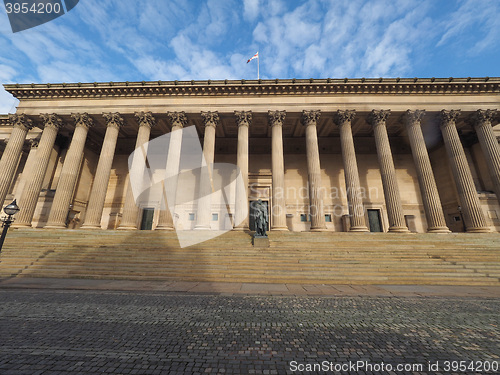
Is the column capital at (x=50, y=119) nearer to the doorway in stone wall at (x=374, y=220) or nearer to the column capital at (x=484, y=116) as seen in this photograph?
the doorway in stone wall at (x=374, y=220)

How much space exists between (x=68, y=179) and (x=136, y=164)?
18.3ft

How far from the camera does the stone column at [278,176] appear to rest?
1655 centimetres

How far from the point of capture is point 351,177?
17.3m

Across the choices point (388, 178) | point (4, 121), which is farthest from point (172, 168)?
point (4, 121)

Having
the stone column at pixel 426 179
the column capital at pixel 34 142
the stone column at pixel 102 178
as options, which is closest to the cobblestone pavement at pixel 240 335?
the stone column at pixel 102 178

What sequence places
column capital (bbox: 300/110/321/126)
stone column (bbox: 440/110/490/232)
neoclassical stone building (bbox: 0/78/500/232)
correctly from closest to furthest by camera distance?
stone column (bbox: 440/110/490/232) < neoclassical stone building (bbox: 0/78/500/232) < column capital (bbox: 300/110/321/126)

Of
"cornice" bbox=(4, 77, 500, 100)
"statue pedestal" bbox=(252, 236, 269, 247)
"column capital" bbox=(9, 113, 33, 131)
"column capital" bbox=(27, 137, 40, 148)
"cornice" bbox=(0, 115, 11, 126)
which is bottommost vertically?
"statue pedestal" bbox=(252, 236, 269, 247)

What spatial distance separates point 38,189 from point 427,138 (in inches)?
1457

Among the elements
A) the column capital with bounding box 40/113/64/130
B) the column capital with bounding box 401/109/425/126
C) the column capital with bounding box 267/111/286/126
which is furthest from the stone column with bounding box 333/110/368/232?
the column capital with bounding box 40/113/64/130

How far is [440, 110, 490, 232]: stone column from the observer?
15984mm

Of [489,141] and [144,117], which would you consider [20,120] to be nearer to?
[144,117]

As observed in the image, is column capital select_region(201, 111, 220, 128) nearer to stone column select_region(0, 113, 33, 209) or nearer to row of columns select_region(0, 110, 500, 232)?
row of columns select_region(0, 110, 500, 232)

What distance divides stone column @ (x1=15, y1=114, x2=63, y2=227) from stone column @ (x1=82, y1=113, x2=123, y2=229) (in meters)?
4.68

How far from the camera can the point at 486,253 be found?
12.2m
